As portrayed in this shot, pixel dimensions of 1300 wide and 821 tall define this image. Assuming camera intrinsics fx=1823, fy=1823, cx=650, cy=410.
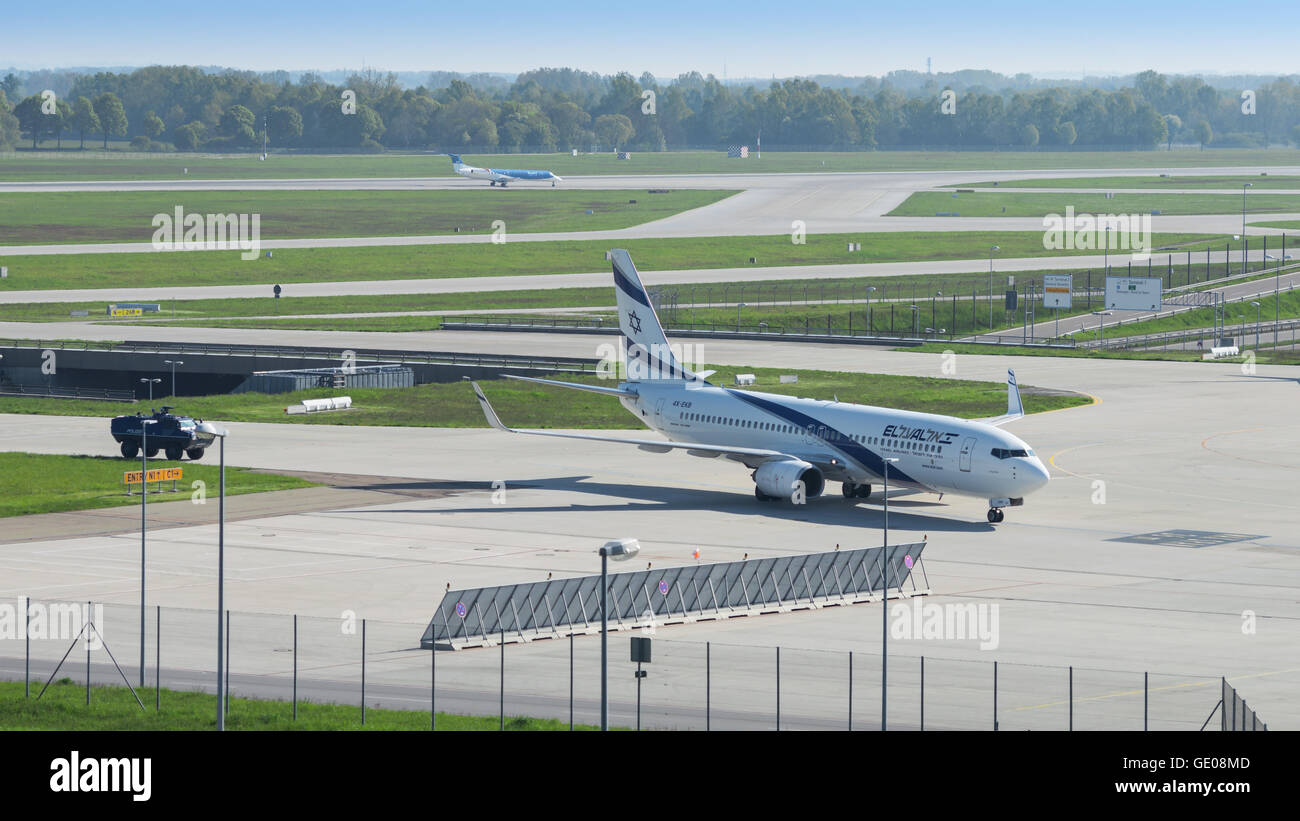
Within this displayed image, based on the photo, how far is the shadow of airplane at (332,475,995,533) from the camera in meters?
77.5

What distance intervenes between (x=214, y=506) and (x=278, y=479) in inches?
272

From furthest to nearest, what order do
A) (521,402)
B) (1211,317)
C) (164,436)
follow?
(1211,317) → (521,402) → (164,436)

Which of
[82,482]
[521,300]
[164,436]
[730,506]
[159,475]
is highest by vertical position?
[521,300]

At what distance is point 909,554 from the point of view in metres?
64.6

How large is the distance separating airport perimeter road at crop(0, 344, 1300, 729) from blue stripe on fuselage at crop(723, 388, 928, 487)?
2.07 metres

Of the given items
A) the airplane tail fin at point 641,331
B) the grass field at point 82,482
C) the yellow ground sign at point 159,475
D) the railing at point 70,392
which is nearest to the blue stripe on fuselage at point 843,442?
the airplane tail fin at point 641,331

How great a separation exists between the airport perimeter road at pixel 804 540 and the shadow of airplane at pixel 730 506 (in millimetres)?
209

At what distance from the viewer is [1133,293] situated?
16338 cm

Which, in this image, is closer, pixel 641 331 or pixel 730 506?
pixel 730 506

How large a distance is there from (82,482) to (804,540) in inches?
1460

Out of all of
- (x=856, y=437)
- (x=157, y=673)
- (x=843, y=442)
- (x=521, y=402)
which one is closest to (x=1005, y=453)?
(x=856, y=437)

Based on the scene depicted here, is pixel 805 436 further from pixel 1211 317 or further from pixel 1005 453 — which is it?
pixel 1211 317

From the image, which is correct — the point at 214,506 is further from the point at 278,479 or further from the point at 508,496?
the point at 508,496
